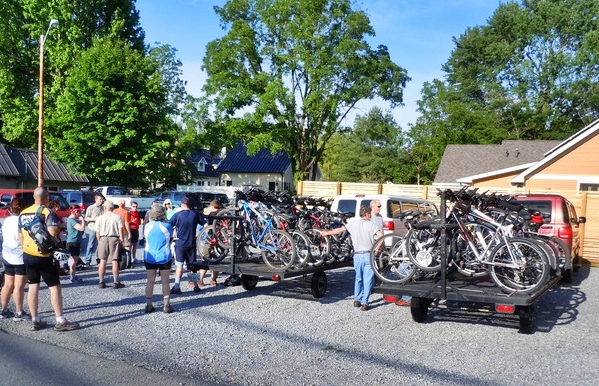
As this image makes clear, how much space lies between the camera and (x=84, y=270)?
1327 centimetres

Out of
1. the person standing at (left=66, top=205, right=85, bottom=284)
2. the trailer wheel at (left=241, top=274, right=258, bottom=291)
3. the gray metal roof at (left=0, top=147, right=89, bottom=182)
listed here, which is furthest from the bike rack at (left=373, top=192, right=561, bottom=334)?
the gray metal roof at (left=0, top=147, right=89, bottom=182)

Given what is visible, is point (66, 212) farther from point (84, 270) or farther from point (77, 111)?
point (77, 111)

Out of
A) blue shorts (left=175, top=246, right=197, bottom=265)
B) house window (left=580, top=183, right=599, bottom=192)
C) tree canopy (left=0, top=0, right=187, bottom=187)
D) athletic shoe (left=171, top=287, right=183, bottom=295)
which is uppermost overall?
tree canopy (left=0, top=0, right=187, bottom=187)

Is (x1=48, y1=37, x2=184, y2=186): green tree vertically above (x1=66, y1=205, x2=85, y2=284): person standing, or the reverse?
(x1=48, y1=37, x2=184, y2=186): green tree

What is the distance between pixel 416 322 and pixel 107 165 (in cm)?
2737

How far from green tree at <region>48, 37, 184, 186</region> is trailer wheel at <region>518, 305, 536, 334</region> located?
89.5 feet

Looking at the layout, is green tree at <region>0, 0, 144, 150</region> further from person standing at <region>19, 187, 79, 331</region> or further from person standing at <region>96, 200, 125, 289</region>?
person standing at <region>19, 187, 79, 331</region>

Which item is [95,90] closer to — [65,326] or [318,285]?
[318,285]

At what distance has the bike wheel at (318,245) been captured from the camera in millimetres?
10625

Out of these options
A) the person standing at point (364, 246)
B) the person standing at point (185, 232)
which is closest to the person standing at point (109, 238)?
the person standing at point (185, 232)

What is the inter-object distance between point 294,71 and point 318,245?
26891 mm

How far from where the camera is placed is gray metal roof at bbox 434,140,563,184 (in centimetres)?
3338

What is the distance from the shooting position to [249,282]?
36.8 feet

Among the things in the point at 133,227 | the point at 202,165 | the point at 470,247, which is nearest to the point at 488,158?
the point at 133,227
